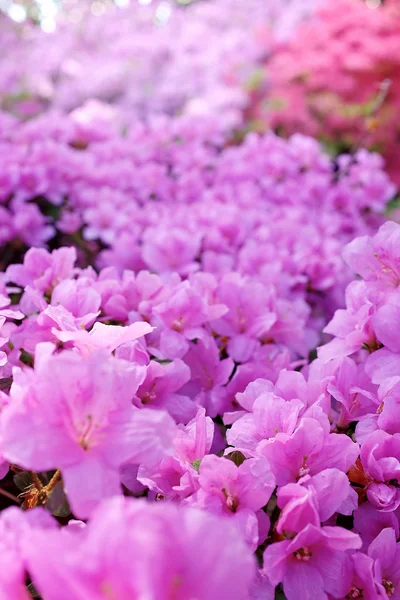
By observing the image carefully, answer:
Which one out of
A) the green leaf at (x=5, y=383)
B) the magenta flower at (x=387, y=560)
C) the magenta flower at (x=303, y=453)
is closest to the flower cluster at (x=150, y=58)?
the green leaf at (x=5, y=383)

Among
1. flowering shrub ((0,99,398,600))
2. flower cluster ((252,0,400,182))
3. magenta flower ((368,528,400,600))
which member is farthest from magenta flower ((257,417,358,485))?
flower cluster ((252,0,400,182))

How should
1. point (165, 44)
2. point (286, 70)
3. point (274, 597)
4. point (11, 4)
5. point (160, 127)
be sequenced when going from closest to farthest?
point (274, 597), point (160, 127), point (286, 70), point (165, 44), point (11, 4)

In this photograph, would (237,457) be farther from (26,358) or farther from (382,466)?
(26,358)

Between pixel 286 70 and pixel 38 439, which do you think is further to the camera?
pixel 286 70

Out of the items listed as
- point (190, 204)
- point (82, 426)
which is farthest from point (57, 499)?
point (190, 204)

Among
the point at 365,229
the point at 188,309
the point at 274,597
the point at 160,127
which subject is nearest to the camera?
the point at 274,597

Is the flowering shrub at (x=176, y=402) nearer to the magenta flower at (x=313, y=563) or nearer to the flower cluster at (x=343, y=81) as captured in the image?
the magenta flower at (x=313, y=563)

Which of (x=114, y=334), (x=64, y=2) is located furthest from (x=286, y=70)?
(x=64, y=2)

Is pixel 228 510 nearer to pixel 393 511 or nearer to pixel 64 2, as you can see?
pixel 393 511
